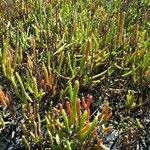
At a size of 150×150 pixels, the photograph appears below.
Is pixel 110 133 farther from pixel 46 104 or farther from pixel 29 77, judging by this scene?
pixel 29 77

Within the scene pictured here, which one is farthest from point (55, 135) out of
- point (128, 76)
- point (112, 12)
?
point (112, 12)

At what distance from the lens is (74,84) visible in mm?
1823

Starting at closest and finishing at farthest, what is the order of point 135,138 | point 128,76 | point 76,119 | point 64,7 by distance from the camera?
1. point 76,119
2. point 135,138
3. point 128,76
4. point 64,7

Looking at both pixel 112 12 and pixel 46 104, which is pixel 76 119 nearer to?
pixel 46 104

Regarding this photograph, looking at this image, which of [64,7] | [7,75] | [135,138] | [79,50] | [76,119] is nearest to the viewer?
[76,119]

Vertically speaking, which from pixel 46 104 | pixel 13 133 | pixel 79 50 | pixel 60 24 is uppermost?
pixel 60 24

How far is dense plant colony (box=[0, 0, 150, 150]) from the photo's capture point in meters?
1.55

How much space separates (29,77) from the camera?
160 cm

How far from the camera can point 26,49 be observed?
203 centimetres

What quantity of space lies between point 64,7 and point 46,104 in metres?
0.85

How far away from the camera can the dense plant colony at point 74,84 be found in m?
1.55

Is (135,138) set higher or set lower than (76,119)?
lower

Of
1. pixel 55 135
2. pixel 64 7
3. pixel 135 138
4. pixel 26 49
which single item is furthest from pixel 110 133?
pixel 64 7

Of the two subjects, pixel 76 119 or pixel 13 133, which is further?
pixel 13 133
